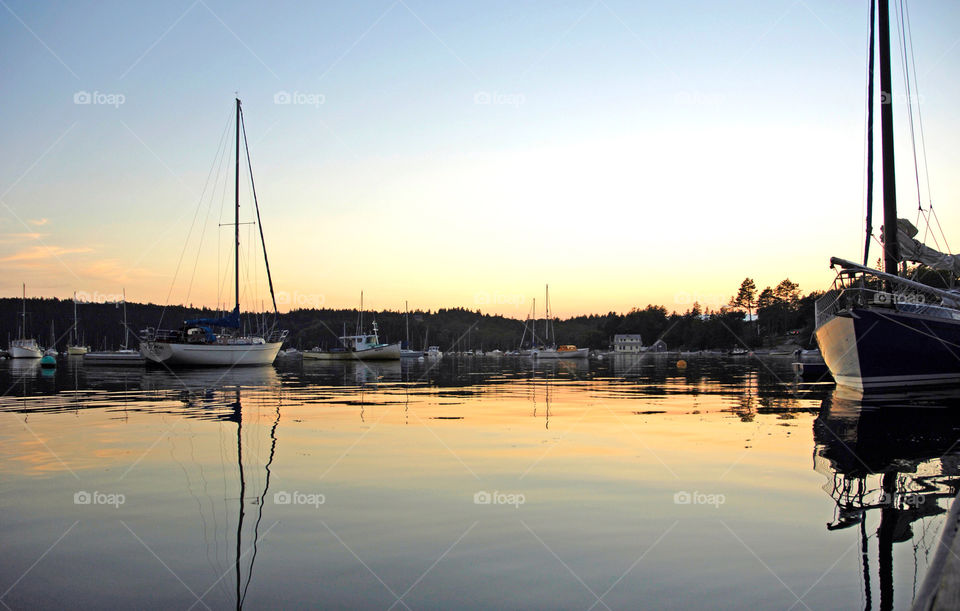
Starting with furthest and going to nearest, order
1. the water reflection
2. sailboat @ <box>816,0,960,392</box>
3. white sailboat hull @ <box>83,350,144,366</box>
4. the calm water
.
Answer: white sailboat hull @ <box>83,350,144,366</box> < sailboat @ <box>816,0,960,392</box> < the water reflection < the calm water

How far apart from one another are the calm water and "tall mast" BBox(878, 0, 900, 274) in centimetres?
1797

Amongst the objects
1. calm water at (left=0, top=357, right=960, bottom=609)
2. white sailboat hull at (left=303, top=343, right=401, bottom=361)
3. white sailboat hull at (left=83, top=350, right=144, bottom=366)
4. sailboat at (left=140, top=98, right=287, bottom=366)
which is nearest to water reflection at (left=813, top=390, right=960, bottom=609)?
calm water at (left=0, top=357, right=960, bottom=609)

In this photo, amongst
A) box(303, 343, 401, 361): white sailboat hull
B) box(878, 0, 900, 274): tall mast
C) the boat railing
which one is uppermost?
box(878, 0, 900, 274): tall mast

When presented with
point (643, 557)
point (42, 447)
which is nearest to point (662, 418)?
point (643, 557)

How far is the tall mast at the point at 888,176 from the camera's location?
31.8 metres

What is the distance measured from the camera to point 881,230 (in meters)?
32.6

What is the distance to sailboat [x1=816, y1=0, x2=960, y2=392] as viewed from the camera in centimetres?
2816

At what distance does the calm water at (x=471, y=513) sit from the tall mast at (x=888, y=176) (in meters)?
18.0

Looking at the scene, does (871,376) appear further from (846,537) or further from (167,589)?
(167,589)

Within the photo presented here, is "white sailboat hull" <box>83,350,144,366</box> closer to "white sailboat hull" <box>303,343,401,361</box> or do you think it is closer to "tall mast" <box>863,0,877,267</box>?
"white sailboat hull" <box>303,343,401,361</box>

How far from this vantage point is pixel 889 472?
1104cm

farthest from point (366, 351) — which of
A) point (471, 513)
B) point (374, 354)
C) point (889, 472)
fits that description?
point (471, 513)

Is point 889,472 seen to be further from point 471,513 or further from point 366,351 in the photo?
point 366,351

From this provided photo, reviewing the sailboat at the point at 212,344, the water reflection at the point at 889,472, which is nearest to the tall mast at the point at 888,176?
the water reflection at the point at 889,472
